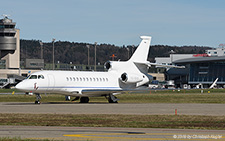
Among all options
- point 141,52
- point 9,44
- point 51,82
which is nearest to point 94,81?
point 51,82

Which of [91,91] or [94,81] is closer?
[91,91]

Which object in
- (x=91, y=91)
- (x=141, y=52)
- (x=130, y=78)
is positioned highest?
(x=141, y=52)

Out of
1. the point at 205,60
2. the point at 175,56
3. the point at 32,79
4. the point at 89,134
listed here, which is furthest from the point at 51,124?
the point at 175,56

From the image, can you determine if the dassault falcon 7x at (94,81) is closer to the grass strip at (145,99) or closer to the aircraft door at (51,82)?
the aircraft door at (51,82)

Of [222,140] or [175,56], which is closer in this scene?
[222,140]

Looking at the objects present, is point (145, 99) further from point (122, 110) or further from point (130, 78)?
point (122, 110)

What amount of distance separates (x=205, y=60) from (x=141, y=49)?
106m

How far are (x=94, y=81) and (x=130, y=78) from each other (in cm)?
453

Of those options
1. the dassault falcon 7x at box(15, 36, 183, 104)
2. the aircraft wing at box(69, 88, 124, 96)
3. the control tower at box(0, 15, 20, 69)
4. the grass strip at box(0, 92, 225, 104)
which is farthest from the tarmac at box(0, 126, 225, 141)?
the control tower at box(0, 15, 20, 69)

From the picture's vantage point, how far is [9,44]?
5010 inches

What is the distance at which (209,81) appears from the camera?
157m

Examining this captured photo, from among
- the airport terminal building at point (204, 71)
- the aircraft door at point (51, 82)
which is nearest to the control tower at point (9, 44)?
the airport terminal building at point (204, 71)

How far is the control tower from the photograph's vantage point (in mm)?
123938

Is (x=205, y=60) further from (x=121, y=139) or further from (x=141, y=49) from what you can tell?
(x=121, y=139)
